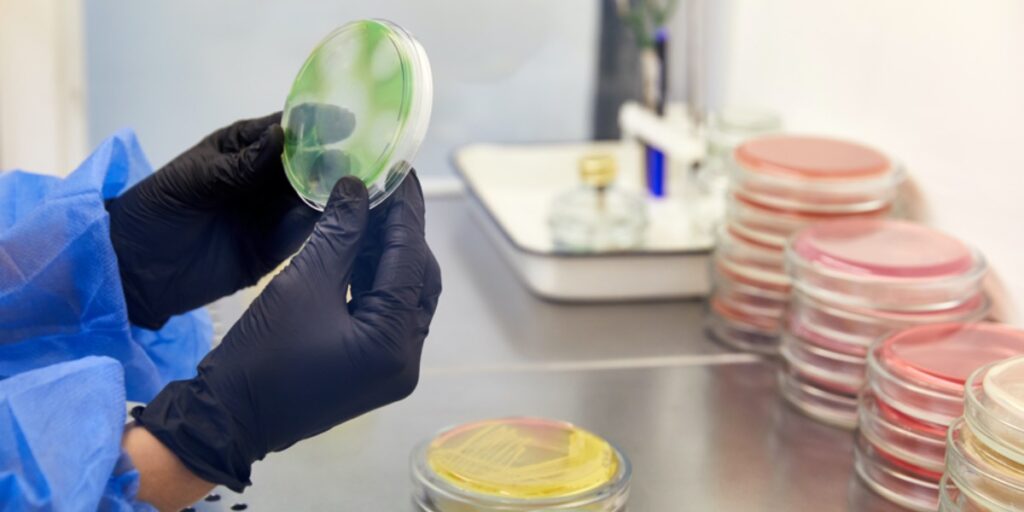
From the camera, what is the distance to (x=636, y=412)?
1404mm

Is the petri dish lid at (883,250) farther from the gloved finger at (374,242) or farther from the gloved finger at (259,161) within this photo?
the gloved finger at (259,161)

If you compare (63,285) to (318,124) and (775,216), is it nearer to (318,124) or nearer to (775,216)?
(318,124)

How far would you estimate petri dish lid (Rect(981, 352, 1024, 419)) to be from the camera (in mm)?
980

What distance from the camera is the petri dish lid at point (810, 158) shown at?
5.09 feet

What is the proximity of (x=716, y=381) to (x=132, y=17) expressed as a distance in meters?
1.35

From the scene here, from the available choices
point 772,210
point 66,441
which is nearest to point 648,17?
point 772,210

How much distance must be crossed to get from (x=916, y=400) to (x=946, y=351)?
0.30 feet

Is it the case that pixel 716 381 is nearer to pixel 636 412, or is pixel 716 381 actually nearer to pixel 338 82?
pixel 636 412

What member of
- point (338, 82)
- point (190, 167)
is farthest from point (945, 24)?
point (190, 167)

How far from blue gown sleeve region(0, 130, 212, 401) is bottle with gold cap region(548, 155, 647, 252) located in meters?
0.72

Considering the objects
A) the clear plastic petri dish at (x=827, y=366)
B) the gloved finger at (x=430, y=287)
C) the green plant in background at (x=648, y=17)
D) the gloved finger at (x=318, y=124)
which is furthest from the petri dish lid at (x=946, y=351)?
the green plant in background at (x=648, y=17)

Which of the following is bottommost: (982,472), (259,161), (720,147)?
(982,472)

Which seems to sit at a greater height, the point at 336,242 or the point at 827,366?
the point at 336,242

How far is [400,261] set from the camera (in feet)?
3.45
